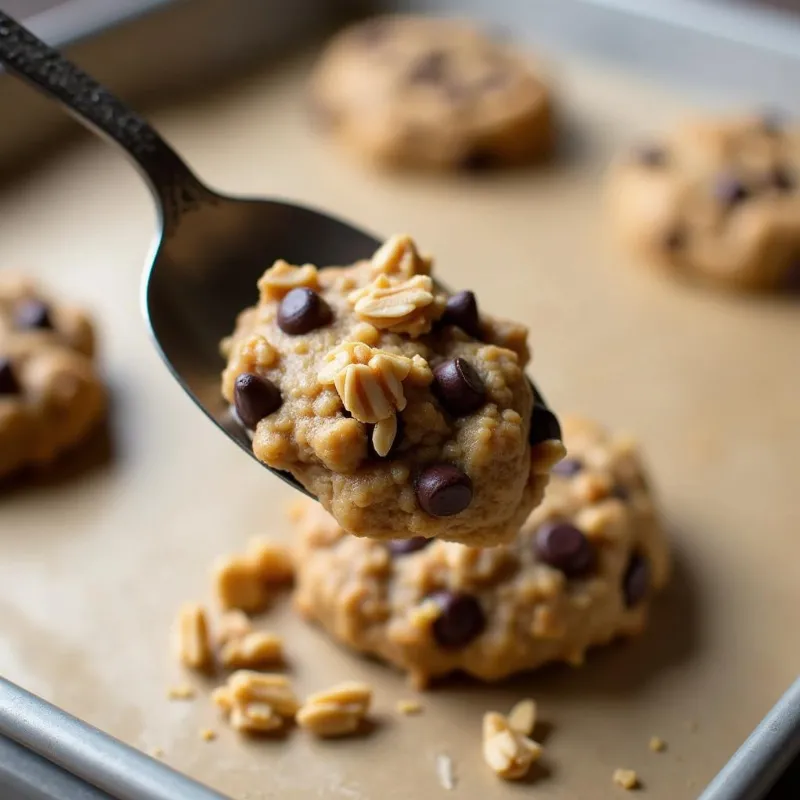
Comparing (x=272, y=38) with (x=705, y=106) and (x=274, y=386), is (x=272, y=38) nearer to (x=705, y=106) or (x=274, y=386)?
(x=705, y=106)

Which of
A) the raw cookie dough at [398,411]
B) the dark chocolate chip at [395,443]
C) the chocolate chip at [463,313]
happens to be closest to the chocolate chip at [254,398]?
the raw cookie dough at [398,411]

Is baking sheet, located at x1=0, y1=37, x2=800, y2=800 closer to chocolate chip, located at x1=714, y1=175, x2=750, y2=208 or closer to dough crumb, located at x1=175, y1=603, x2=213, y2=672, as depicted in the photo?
dough crumb, located at x1=175, y1=603, x2=213, y2=672

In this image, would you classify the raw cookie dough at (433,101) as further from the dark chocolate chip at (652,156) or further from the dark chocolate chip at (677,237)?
the dark chocolate chip at (677,237)

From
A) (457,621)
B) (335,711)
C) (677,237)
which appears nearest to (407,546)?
(457,621)

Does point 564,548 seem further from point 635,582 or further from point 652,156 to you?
point 652,156

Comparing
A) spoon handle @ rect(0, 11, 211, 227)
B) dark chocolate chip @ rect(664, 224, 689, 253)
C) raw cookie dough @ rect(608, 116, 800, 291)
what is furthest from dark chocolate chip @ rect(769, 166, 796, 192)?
spoon handle @ rect(0, 11, 211, 227)

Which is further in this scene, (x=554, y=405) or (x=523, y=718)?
(x=554, y=405)
